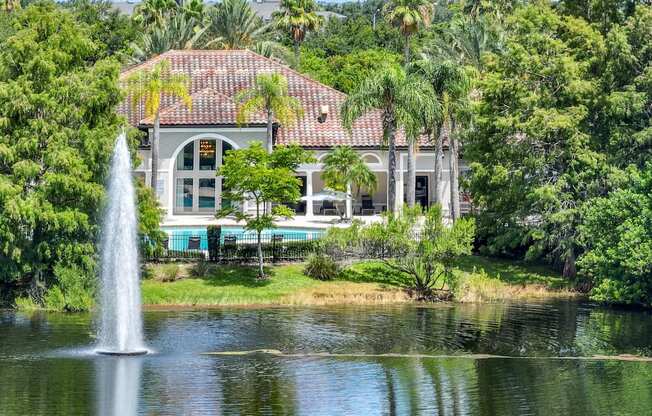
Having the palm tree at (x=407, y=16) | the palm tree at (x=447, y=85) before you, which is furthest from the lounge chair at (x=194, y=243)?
the palm tree at (x=407, y=16)

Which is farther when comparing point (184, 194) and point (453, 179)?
point (184, 194)

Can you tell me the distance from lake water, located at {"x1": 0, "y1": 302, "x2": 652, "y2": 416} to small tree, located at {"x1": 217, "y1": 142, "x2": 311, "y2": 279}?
16.0 ft

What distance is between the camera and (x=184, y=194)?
6669 centimetres

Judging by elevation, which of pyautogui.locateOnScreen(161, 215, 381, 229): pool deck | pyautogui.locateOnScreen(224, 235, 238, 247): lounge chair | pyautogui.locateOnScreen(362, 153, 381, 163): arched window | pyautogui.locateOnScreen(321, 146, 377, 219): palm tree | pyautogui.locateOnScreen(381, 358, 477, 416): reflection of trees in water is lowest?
pyautogui.locateOnScreen(381, 358, 477, 416): reflection of trees in water

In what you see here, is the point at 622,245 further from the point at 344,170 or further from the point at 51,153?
the point at 51,153

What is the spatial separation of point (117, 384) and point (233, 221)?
28.5 meters

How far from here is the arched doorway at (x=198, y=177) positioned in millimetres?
65375

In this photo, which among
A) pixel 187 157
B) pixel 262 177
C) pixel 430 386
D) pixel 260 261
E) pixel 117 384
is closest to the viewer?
pixel 117 384

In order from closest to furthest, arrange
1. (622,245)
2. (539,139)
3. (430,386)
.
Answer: (430,386)
(622,245)
(539,139)

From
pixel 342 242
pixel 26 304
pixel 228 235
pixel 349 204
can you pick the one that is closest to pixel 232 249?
pixel 228 235

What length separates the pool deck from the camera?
58469mm

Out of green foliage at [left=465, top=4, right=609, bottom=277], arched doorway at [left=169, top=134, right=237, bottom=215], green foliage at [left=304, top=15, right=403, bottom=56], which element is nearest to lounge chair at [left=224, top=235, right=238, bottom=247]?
green foliage at [left=465, top=4, right=609, bottom=277]

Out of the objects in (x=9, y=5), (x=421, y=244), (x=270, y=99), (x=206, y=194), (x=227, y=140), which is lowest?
(x=421, y=244)

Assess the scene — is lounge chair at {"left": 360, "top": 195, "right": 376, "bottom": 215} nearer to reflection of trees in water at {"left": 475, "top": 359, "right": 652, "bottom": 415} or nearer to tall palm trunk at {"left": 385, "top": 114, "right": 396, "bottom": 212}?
tall palm trunk at {"left": 385, "top": 114, "right": 396, "bottom": 212}
